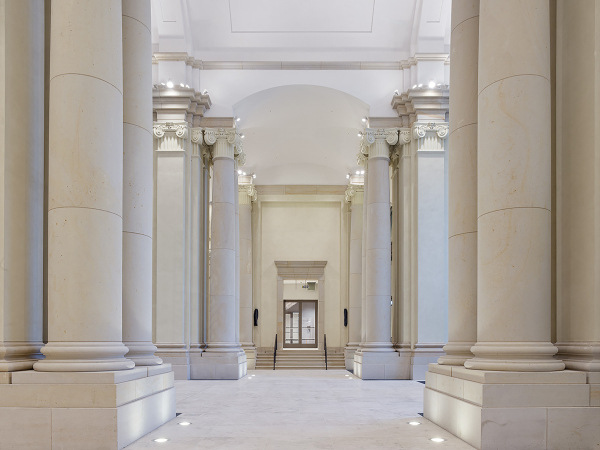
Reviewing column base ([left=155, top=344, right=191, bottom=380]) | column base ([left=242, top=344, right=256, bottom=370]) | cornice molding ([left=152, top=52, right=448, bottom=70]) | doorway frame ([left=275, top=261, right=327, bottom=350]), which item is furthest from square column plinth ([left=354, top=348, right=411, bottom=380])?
doorway frame ([left=275, top=261, right=327, bottom=350])

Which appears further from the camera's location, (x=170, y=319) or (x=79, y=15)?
(x=170, y=319)

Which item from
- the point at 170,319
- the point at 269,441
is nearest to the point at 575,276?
the point at 269,441

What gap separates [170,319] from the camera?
18594 millimetres

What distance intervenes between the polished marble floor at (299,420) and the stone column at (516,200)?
1.35 m

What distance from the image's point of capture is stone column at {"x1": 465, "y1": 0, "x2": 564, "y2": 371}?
282 inches

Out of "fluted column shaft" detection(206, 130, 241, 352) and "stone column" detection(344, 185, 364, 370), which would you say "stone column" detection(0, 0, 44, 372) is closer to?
"fluted column shaft" detection(206, 130, 241, 352)

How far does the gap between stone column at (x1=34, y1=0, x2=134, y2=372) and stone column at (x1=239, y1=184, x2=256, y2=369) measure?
2052cm

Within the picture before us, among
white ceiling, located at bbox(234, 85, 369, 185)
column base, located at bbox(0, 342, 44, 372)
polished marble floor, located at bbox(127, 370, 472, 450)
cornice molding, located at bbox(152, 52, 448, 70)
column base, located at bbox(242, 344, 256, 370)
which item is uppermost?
cornice molding, located at bbox(152, 52, 448, 70)

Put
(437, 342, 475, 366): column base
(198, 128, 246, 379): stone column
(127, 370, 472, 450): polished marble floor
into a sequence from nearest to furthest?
(127, 370, 472, 450): polished marble floor
(437, 342, 475, 366): column base
(198, 128, 246, 379): stone column

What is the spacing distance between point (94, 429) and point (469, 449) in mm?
4077

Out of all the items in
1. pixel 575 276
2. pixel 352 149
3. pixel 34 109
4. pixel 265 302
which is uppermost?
pixel 352 149

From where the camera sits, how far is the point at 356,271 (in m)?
29.1

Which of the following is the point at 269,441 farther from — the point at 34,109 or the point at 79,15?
the point at 79,15

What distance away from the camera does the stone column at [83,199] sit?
7.11 m
